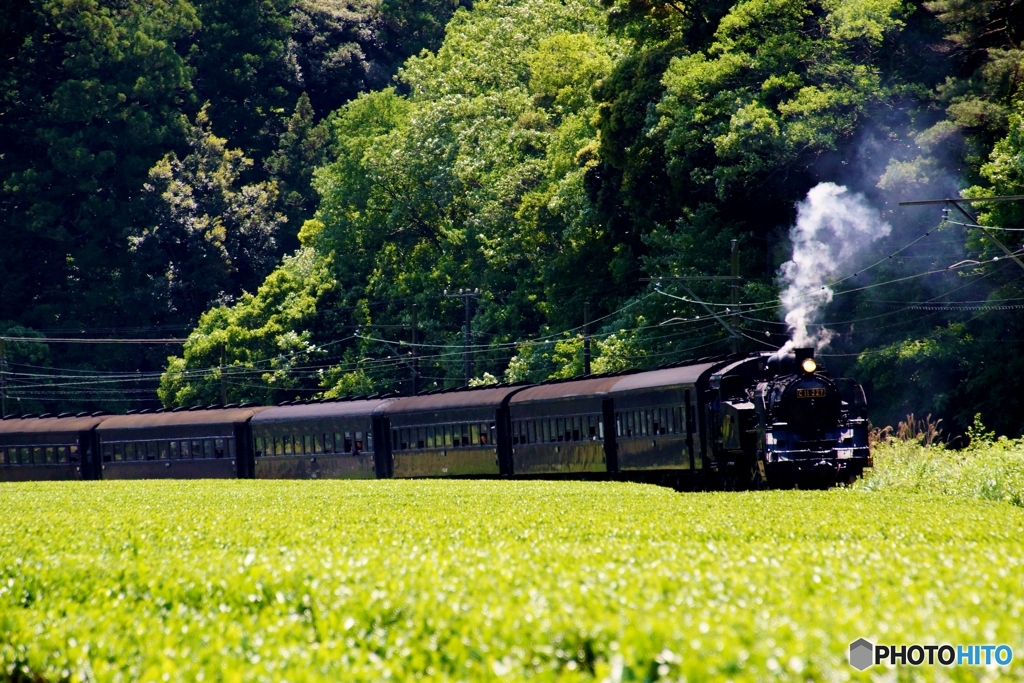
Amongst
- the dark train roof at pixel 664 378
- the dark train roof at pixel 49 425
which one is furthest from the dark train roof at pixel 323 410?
the dark train roof at pixel 664 378

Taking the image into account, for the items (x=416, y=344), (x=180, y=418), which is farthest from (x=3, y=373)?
(x=180, y=418)

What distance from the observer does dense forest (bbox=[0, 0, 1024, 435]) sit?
42375 mm

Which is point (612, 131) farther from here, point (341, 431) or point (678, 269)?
point (341, 431)

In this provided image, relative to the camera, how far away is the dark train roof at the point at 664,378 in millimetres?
29156

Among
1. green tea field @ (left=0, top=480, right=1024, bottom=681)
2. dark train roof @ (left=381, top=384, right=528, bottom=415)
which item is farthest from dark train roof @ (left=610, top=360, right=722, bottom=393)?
green tea field @ (left=0, top=480, right=1024, bottom=681)

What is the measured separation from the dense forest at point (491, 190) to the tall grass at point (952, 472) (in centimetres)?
435

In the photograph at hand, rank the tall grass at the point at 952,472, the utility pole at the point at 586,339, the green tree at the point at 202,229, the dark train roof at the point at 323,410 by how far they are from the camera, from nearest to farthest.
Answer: the tall grass at the point at 952,472 → the dark train roof at the point at 323,410 → the utility pole at the point at 586,339 → the green tree at the point at 202,229

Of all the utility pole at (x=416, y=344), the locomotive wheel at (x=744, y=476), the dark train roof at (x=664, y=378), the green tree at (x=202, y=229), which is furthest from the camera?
the green tree at (x=202, y=229)

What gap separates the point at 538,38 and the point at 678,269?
1267 inches

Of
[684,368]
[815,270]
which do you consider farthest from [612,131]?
[684,368]

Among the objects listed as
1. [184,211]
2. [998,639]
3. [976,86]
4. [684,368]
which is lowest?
[998,639]

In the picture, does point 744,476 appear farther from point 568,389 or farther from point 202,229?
point 202,229

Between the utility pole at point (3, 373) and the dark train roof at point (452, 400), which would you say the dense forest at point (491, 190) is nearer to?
the utility pole at point (3, 373)

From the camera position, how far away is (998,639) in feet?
27.3
